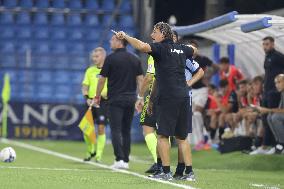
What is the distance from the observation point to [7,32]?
94.8 ft

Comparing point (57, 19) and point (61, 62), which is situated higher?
point (57, 19)

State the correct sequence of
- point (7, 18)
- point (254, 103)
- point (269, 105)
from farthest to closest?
point (7, 18)
point (254, 103)
point (269, 105)

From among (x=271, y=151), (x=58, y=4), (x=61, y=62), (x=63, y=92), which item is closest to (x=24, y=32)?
(x=58, y=4)

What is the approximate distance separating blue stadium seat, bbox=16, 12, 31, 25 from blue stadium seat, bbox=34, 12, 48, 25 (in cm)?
21

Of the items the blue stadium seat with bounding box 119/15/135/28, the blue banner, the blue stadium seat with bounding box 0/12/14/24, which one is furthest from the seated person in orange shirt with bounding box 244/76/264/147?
the blue stadium seat with bounding box 0/12/14/24

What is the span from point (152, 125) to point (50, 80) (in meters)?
13.4

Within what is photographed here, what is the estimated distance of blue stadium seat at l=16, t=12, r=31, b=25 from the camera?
95.5 ft

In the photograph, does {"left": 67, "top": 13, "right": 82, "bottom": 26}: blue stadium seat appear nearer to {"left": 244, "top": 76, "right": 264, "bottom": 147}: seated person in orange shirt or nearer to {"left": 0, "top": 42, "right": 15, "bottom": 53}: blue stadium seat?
{"left": 0, "top": 42, "right": 15, "bottom": 53}: blue stadium seat

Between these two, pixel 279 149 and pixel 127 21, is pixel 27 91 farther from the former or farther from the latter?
pixel 279 149

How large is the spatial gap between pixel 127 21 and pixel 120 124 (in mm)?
13994

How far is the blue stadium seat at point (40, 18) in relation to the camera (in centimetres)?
2911

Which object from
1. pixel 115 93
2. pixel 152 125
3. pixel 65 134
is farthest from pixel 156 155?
pixel 65 134

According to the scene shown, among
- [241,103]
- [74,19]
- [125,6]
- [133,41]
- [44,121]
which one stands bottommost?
[44,121]

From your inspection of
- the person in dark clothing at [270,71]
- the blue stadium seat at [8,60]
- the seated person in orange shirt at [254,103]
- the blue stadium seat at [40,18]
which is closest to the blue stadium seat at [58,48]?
the blue stadium seat at [40,18]
